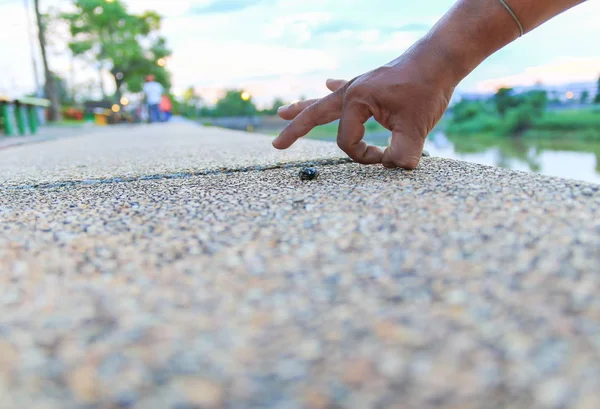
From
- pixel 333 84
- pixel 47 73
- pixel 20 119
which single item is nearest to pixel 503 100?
pixel 47 73

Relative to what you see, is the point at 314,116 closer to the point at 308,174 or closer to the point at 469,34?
the point at 308,174

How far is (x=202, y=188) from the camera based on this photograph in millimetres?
1452

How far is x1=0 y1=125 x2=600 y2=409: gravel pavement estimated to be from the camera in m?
0.48

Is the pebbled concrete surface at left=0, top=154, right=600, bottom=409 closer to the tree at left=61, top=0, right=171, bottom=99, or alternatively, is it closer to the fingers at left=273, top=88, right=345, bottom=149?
the fingers at left=273, top=88, right=345, bottom=149

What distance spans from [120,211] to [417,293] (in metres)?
0.80

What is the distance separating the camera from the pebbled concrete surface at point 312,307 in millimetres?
477

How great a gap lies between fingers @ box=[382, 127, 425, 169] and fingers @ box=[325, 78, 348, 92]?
1.13ft

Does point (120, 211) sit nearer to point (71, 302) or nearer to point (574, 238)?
point (71, 302)

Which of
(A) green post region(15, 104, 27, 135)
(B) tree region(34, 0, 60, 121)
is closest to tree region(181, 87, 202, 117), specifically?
(B) tree region(34, 0, 60, 121)

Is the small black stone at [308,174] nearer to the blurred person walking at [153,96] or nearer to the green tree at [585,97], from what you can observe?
the blurred person walking at [153,96]

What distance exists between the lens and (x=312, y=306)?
2.02ft

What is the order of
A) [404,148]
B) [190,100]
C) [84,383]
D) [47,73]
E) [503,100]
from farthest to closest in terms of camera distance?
[190,100]
[503,100]
[47,73]
[404,148]
[84,383]

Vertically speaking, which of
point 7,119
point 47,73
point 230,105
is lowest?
point 7,119

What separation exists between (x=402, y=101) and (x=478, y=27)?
29 centimetres
